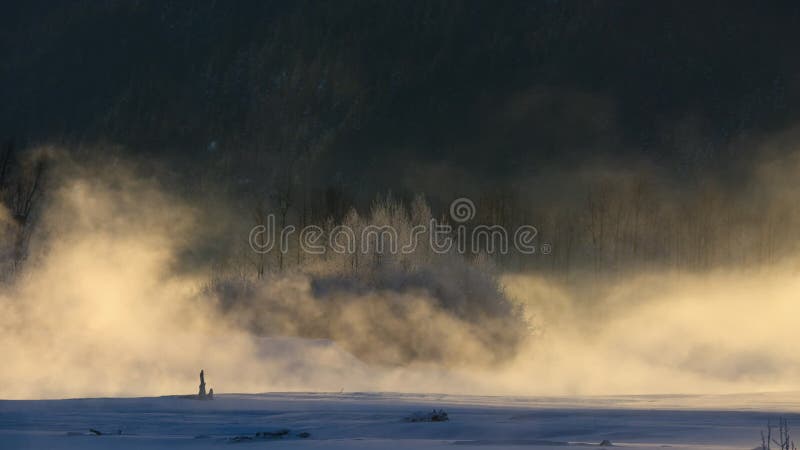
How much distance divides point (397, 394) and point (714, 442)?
58.6ft

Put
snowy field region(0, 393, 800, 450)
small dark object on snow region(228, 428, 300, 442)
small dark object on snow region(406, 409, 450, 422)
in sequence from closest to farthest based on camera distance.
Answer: snowy field region(0, 393, 800, 450), small dark object on snow region(228, 428, 300, 442), small dark object on snow region(406, 409, 450, 422)

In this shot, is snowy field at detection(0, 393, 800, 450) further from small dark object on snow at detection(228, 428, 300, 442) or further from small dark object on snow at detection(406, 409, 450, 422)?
small dark object on snow at detection(406, 409, 450, 422)

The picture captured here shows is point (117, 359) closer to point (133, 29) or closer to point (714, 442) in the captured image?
point (714, 442)

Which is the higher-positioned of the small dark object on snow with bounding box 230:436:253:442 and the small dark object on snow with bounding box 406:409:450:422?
the small dark object on snow with bounding box 406:409:450:422

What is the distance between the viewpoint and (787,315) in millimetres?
87812

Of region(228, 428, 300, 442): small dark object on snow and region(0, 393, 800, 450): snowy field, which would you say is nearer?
region(0, 393, 800, 450): snowy field

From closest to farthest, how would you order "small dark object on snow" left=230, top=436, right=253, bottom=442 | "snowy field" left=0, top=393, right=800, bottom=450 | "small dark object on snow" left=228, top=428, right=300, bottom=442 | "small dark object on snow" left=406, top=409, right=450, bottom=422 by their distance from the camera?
"snowy field" left=0, top=393, right=800, bottom=450 < "small dark object on snow" left=230, top=436, right=253, bottom=442 < "small dark object on snow" left=228, top=428, right=300, bottom=442 < "small dark object on snow" left=406, top=409, right=450, bottom=422

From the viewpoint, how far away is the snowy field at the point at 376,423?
23.0 meters

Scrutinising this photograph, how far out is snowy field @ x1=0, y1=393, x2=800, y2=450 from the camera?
904 inches

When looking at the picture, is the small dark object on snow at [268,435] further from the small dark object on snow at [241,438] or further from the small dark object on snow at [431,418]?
the small dark object on snow at [431,418]

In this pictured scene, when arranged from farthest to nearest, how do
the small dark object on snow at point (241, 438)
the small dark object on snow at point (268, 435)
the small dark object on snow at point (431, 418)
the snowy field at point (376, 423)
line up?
the small dark object on snow at point (431, 418)
the small dark object on snow at point (268, 435)
the small dark object on snow at point (241, 438)
the snowy field at point (376, 423)

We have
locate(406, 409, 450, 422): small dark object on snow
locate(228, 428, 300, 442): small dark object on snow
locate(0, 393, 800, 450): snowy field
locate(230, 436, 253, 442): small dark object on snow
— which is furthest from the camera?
locate(406, 409, 450, 422): small dark object on snow

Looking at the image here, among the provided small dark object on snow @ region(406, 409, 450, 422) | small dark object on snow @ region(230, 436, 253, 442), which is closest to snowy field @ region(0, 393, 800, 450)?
small dark object on snow @ region(230, 436, 253, 442)

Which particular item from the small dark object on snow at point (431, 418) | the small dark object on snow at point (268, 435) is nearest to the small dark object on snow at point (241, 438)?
the small dark object on snow at point (268, 435)
